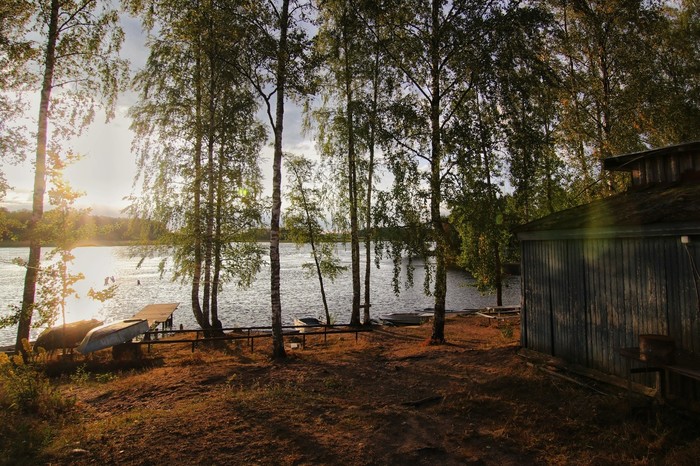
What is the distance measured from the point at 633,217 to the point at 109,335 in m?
16.3

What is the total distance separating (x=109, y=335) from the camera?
14.6 meters

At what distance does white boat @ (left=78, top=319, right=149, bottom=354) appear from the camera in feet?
46.2

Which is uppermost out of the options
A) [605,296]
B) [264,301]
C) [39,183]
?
[39,183]

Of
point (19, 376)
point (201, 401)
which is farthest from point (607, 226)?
point (19, 376)

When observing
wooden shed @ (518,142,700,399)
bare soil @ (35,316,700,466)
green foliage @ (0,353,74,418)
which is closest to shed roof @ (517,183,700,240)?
wooden shed @ (518,142,700,399)

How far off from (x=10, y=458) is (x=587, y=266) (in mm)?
10872

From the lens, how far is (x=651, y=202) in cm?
826

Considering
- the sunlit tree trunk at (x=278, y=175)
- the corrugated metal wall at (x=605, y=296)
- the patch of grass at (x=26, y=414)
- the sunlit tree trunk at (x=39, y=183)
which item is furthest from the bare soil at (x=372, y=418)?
the sunlit tree trunk at (x=39, y=183)

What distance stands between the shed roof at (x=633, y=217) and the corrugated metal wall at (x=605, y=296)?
0.74ft

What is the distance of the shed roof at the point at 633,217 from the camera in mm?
6802

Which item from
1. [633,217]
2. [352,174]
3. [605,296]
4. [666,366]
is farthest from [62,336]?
[633,217]

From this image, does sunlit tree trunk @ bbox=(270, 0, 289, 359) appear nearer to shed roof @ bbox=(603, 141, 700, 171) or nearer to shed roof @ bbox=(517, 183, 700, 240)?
shed roof @ bbox=(517, 183, 700, 240)

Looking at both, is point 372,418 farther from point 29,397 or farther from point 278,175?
point 278,175

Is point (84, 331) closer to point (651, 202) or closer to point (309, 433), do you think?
point (309, 433)
